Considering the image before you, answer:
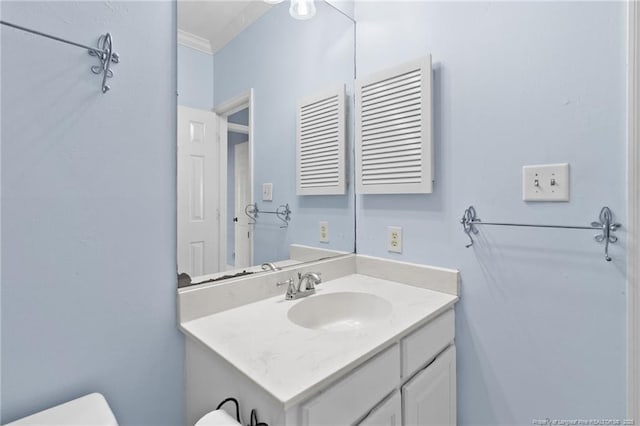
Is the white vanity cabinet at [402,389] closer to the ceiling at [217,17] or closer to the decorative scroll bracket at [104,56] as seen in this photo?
the decorative scroll bracket at [104,56]

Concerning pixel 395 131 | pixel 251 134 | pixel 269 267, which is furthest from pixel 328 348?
pixel 395 131

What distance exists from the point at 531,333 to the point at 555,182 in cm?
55

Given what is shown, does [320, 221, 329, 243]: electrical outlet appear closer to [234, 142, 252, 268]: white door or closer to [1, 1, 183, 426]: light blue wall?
[234, 142, 252, 268]: white door

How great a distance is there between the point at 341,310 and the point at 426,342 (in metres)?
0.38

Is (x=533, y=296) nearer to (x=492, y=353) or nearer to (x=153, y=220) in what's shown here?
(x=492, y=353)

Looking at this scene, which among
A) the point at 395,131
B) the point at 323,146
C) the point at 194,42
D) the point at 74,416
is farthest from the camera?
the point at 323,146

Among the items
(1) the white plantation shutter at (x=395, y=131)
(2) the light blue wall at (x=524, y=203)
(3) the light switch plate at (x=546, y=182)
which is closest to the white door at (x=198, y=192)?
(1) the white plantation shutter at (x=395, y=131)

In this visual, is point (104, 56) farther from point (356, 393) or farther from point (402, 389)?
point (402, 389)

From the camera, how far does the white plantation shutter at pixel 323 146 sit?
5.16 ft

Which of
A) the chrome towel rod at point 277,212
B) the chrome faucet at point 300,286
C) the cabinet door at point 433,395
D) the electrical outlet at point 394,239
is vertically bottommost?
the cabinet door at point 433,395

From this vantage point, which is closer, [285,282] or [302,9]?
[285,282]

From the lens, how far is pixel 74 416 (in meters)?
0.76

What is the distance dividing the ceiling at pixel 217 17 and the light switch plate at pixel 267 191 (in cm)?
55

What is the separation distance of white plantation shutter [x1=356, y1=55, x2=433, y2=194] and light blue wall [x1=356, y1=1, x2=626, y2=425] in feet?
0.26
